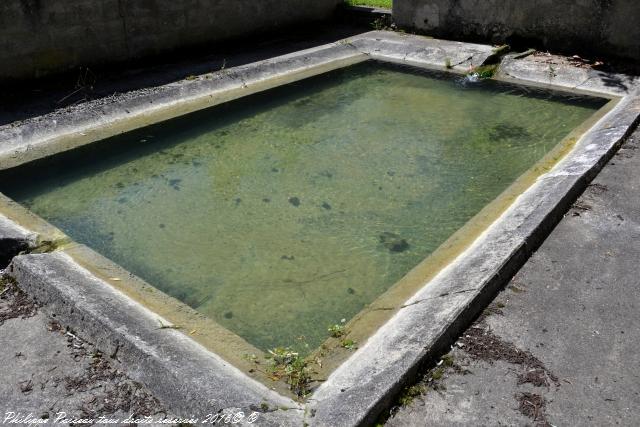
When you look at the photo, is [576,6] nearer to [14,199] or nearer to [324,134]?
[324,134]

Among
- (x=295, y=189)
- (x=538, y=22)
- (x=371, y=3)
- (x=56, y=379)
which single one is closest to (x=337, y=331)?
(x=56, y=379)

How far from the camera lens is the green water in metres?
3.81

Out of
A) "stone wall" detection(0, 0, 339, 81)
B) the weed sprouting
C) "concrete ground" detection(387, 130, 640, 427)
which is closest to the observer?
"concrete ground" detection(387, 130, 640, 427)

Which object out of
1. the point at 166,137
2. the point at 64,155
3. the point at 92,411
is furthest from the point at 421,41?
the point at 92,411

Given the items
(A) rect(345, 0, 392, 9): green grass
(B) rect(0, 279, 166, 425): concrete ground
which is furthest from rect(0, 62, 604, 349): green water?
(A) rect(345, 0, 392, 9): green grass

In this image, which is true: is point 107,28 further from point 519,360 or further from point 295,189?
point 519,360

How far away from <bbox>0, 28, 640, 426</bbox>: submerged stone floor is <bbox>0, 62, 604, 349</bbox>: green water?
2.85ft

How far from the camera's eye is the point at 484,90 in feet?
24.3

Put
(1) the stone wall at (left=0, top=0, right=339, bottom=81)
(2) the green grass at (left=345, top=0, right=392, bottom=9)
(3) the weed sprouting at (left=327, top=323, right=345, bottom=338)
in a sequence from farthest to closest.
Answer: (2) the green grass at (left=345, top=0, right=392, bottom=9), (1) the stone wall at (left=0, top=0, right=339, bottom=81), (3) the weed sprouting at (left=327, top=323, right=345, bottom=338)

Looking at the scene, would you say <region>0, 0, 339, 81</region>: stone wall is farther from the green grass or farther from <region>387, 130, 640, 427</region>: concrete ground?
<region>387, 130, 640, 427</region>: concrete ground

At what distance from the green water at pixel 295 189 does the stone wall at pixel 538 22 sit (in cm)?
132

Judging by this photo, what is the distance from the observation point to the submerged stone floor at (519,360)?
248 cm

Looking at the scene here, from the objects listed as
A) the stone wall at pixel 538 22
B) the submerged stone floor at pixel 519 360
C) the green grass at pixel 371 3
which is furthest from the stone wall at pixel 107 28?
the submerged stone floor at pixel 519 360

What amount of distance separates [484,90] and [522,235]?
4.33m
